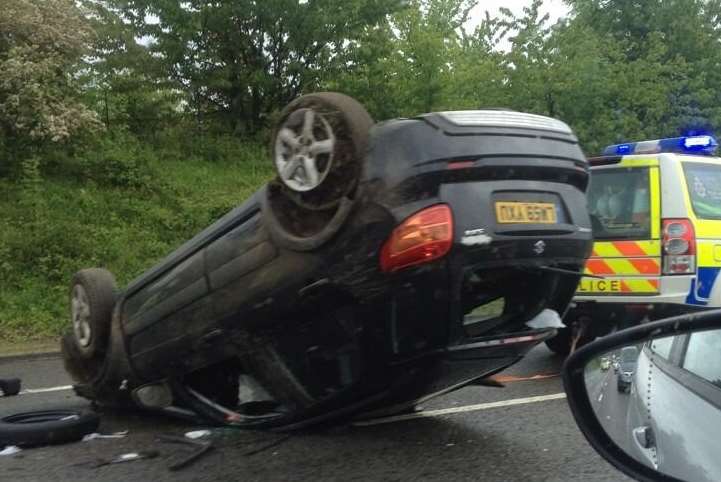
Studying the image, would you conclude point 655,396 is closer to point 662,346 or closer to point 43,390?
point 662,346

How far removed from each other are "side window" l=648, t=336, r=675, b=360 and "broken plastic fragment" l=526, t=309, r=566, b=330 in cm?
212

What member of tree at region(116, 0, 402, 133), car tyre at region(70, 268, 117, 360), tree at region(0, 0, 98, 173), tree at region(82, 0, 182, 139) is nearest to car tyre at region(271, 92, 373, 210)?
car tyre at region(70, 268, 117, 360)

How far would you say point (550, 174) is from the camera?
407 cm

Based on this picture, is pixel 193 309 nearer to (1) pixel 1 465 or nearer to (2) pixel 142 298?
(2) pixel 142 298

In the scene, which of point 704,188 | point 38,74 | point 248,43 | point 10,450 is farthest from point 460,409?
point 248,43

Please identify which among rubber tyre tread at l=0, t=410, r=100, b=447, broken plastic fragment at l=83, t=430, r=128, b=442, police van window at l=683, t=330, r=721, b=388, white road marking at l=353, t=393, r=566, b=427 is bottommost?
white road marking at l=353, t=393, r=566, b=427

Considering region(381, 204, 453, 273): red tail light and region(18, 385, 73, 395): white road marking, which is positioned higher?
region(381, 204, 453, 273): red tail light

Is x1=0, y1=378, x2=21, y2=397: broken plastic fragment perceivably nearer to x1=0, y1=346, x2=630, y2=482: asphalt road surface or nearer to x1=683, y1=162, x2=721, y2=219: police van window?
x1=0, y1=346, x2=630, y2=482: asphalt road surface

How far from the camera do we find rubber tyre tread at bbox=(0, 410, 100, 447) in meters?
4.66

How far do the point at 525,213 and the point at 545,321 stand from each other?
721 mm

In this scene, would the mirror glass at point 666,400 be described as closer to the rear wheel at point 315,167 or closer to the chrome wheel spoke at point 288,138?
the rear wheel at point 315,167

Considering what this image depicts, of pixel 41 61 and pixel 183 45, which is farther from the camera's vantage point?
pixel 183 45

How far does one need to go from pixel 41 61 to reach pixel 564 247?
10486 millimetres

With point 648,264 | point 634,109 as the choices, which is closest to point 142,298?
point 648,264
